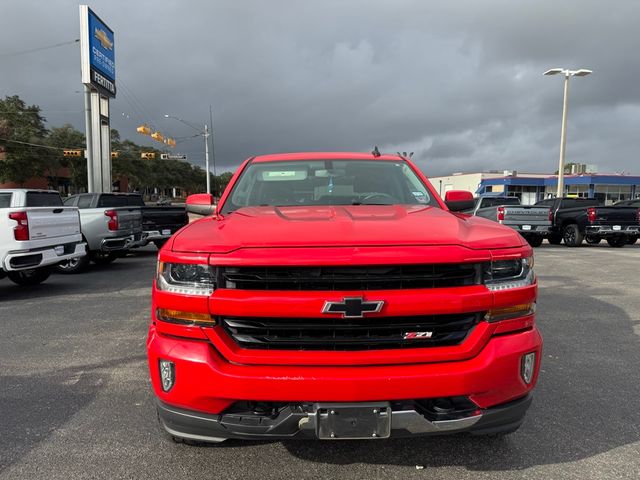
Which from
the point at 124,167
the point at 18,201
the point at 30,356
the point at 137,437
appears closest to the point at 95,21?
the point at 18,201

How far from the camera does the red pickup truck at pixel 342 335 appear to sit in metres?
2.18

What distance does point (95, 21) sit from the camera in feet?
74.3

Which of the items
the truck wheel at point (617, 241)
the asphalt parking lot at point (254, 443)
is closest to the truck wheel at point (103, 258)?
the asphalt parking lot at point (254, 443)

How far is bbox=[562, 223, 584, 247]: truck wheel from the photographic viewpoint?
54.0ft

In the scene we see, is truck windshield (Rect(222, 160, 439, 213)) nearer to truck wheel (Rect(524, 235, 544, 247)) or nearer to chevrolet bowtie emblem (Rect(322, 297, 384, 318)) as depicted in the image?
chevrolet bowtie emblem (Rect(322, 297, 384, 318))

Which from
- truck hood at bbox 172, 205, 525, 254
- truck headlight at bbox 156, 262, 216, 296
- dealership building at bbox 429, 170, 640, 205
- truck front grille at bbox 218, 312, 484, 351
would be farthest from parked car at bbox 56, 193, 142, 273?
dealership building at bbox 429, 170, 640, 205

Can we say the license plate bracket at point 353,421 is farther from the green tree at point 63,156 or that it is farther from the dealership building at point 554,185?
the green tree at point 63,156

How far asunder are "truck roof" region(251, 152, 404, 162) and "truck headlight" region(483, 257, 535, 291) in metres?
2.10

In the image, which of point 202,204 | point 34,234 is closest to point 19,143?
point 34,234

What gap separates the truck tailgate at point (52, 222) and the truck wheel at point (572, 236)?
50.8 ft

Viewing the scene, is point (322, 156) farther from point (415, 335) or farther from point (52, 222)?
point (52, 222)

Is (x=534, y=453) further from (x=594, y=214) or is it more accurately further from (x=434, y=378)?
(x=594, y=214)

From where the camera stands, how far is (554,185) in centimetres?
5962

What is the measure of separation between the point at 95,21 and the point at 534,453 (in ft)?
85.4
